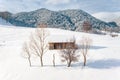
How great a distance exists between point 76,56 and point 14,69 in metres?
16.2

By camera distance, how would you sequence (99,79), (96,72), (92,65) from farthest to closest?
1. (92,65)
2. (96,72)
3. (99,79)

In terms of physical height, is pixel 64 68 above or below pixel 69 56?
below

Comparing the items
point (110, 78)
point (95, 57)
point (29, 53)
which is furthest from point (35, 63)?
point (110, 78)

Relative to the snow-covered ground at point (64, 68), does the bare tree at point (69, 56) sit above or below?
above

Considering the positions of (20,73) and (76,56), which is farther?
(76,56)

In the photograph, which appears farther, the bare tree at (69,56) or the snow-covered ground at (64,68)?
the bare tree at (69,56)

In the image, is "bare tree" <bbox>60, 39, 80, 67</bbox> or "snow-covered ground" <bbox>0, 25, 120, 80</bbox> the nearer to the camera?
"snow-covered ground" <bbox>0, 25, 120, 80</bbox>

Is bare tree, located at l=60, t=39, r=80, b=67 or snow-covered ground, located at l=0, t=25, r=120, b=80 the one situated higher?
bare tree, located at l=60, t=39, r=80, b=67

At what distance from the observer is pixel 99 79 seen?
185ft

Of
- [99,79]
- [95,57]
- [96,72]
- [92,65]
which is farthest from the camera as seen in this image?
[95,57]

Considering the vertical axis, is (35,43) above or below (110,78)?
above

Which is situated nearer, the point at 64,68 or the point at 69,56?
the point at 64,68

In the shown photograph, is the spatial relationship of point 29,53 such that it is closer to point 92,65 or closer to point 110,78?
point 92,65

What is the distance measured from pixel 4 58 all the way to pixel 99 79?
30479mm
